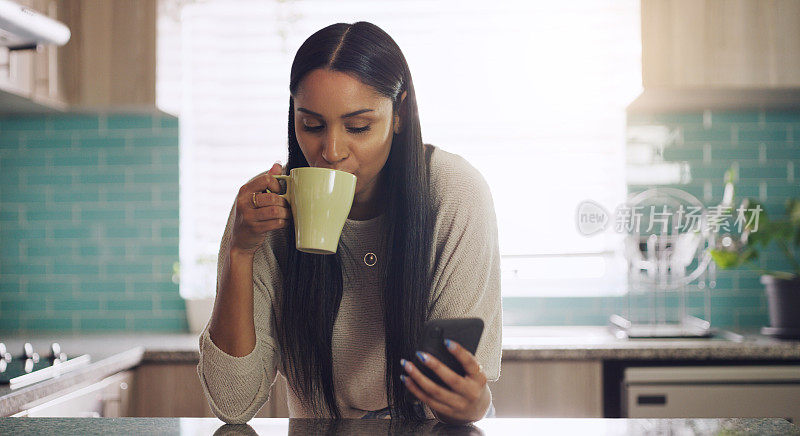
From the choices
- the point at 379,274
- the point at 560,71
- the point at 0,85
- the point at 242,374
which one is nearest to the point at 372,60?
the point at 379,274

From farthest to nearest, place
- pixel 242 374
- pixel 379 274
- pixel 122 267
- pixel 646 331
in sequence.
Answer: pixel 122 267, pixel 646 331, pixel 379 274, pixel 242 374

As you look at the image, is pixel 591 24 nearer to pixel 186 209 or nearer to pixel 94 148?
pixel 186 209

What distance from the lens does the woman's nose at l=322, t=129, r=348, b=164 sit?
102 cm

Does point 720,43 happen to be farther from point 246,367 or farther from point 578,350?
point 246,367

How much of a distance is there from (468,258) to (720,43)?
5.44ft

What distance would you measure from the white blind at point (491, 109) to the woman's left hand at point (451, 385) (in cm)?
196

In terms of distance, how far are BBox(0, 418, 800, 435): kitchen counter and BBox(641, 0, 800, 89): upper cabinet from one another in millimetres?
1653

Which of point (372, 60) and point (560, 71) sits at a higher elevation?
point (560, 71)

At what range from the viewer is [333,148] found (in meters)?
1.02

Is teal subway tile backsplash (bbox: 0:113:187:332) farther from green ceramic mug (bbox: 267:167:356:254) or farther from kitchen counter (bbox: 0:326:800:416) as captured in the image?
green ceramic mug (bbox: 267:167:356:254)

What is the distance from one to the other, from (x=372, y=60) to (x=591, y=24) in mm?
1938

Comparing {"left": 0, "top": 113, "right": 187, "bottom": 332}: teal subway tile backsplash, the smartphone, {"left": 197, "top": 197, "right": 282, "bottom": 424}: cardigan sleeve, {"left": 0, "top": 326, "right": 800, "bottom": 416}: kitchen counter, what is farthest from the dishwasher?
{"left": 0, "top": 113, "right": 187, "bottom": 332}: teal subway tile backsplash

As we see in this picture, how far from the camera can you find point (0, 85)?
205 centimetres

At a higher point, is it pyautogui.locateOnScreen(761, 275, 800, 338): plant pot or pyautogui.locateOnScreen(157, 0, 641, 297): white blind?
pyautogui.locateOnScreen(157, 0, 641, 297): white blind
